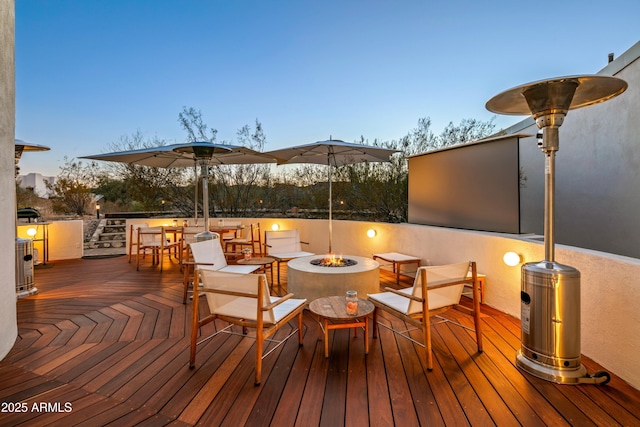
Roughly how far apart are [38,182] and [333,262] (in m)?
10.3

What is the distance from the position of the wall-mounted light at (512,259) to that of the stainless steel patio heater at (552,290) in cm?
106

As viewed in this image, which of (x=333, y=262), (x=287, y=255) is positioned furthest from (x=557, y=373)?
(x=287, y=255)

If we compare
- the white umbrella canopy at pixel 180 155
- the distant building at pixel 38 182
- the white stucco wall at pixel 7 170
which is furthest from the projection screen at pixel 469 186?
the distant building at pixel 38 182

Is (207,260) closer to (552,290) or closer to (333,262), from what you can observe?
→ (333,262)

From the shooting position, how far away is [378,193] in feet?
22.4

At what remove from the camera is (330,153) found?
15.6 feet

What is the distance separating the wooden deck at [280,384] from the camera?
5.56 ft

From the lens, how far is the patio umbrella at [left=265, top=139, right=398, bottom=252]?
14.3 feet

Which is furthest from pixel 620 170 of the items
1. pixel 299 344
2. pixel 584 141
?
pixel 299 344

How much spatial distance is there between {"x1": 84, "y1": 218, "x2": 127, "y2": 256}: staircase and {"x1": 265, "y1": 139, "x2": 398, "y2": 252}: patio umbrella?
585cm

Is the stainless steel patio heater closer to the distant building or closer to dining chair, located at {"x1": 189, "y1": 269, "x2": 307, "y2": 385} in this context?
dining chair, located at {"x1": 189, "y1": 269, "x2": 307, "y2": 385}

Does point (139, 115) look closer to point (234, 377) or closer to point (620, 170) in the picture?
point (234, 377)

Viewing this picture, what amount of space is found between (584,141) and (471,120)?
2.19 m

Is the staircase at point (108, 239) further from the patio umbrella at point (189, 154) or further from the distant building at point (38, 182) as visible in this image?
the patio umbrella at point (189, 154)
